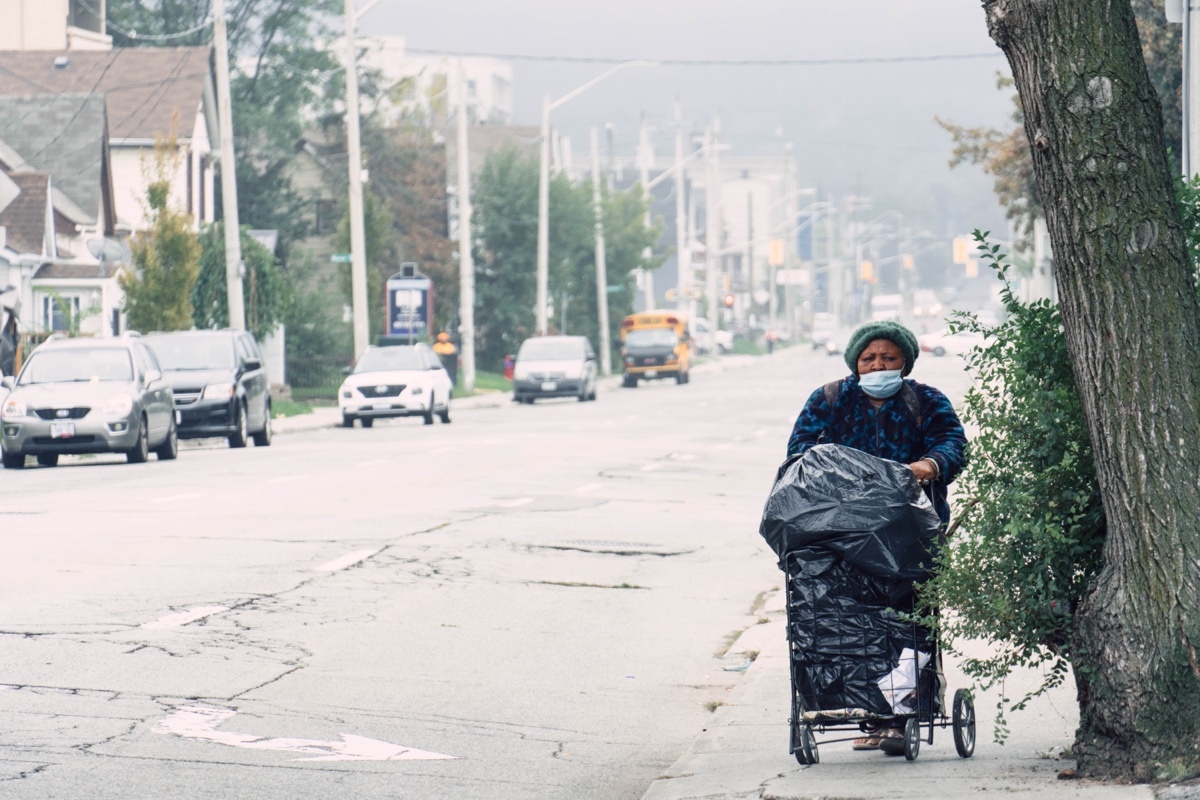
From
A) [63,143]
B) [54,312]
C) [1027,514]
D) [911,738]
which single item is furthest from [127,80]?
[1027,514]

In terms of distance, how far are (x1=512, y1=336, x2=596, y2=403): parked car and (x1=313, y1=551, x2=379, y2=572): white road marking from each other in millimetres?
35600

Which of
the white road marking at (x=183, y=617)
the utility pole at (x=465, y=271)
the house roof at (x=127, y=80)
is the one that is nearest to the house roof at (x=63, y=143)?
the house roof at (x=127, y=80)

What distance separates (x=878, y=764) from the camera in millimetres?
7379

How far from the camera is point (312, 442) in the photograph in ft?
106

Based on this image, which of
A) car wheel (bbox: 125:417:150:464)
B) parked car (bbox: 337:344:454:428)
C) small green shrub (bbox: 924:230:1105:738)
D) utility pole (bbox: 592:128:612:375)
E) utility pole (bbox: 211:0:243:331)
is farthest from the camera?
utility pole (bbox: 592:128:612:375)

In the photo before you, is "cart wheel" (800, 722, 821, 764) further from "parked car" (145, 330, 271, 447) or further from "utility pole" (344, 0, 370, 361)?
"utility pole" (344, 0, 370, 361)

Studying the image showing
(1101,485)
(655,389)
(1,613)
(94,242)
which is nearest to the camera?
(1101,485)

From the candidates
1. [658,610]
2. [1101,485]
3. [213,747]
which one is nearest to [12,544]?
[658,610]

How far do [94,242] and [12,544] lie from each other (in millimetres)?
23718

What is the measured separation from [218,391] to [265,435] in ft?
5.77

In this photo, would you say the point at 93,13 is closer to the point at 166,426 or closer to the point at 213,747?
the point at 166,426

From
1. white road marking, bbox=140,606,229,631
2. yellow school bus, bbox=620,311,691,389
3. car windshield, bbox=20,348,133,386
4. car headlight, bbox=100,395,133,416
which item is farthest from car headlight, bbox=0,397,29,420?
yellow school bus, bbox=620,311,691,389

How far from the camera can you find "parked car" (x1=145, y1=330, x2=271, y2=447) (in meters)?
30.2

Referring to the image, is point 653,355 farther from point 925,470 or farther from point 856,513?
point 856,513
